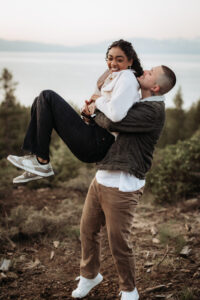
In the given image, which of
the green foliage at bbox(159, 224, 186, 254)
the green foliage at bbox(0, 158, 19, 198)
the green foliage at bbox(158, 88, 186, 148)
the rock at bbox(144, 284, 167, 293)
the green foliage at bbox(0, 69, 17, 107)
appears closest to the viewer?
the rock at bbox(144, 284, 167, 293)

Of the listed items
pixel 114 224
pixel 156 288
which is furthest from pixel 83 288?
pixel 114 224

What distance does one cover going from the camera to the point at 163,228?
181 inches

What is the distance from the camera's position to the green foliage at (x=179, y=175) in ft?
19.0

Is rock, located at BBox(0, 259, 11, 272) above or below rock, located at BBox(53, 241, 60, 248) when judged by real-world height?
above

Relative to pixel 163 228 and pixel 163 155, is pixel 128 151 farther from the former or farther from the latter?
pixel 163 155

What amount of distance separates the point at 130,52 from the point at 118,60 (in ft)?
0.33

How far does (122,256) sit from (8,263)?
5.34 feet

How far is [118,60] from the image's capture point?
98.9 inches

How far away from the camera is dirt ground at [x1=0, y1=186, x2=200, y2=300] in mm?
3305

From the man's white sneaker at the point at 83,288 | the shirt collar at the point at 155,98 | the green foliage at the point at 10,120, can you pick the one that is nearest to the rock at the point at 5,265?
the man's white sneaker at the point at 83,288

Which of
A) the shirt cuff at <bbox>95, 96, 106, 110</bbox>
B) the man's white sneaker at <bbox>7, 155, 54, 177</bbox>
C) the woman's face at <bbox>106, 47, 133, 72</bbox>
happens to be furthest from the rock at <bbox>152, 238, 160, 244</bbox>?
the woman's face at <bbox>106, 47, 133, 72</bbox>

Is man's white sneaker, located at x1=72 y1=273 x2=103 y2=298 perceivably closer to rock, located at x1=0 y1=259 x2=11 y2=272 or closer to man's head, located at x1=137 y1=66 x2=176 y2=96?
rock, located at x1=0 y1=259 x2=11 y2=272

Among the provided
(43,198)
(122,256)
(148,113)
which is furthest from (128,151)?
(43,198)

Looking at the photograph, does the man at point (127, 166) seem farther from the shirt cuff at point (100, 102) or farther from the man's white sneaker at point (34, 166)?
the man's white sneaker at point (34, 166)
